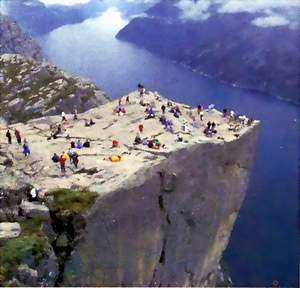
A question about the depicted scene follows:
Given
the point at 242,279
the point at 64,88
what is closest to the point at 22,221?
the point at 242,279

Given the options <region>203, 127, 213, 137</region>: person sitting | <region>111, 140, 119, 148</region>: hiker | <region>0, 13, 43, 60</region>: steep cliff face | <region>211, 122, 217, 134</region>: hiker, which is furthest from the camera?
<region>0, 13, 43, 60</region>: steep cliff face

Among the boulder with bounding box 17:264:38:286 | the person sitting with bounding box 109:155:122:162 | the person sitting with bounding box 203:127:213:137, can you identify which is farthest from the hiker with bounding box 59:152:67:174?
the person sitting with bounding box 203:127:213:137

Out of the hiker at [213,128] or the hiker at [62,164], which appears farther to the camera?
the hiker at [213,128]

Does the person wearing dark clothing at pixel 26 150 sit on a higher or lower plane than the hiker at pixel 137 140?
higher

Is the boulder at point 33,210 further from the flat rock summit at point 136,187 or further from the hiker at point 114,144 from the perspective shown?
the hiker at point 114,144

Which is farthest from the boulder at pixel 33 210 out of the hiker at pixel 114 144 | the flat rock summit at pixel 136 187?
the hiker at pixel 114 144

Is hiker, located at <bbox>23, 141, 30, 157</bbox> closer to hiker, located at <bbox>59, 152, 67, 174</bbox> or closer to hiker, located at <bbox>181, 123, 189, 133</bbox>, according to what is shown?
hiker, located at <bbox>59, 152, 67, 174</bbox>
